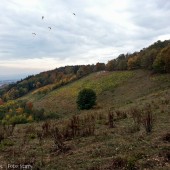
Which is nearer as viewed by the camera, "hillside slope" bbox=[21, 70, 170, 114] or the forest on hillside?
"hillside slope" bbox=[21, 70, 170, 114]

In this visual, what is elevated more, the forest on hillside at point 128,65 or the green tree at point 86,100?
the forest on hillside at point 128,65

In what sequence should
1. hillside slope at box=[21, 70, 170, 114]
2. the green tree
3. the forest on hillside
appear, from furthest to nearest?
the forest on hillside < hillside slope at box=[21, 70, 170, 114] < the green tree

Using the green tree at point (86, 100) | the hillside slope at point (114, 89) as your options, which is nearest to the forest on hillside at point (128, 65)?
the hillside slope at point (114, 89)

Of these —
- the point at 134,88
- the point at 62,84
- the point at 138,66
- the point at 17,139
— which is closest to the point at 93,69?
the point at 62,84

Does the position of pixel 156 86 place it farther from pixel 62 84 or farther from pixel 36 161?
pixel 36 161

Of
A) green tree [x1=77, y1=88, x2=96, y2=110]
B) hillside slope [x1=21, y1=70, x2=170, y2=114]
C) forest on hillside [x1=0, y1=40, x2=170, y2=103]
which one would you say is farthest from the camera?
forest on hillside [x1=0, y1=40, x2=170, y2=103]

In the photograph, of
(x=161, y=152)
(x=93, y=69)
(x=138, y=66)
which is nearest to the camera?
(x=161, y=152)

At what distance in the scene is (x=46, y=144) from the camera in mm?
14312

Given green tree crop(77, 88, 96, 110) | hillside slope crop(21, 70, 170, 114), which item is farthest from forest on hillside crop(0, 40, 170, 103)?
green tree crop(77, 88, 96, 110)

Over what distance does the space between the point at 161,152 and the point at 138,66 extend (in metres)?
86.0

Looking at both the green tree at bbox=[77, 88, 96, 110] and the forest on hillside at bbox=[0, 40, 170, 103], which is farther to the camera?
the forest on hillside at bbox=[0, 40, 170, 103]

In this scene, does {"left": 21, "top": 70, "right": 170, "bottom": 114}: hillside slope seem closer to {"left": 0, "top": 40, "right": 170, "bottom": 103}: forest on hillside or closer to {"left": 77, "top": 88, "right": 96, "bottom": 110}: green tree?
{"left": 77, "top": 88, "right": 96, "bottom": 110}: green tree

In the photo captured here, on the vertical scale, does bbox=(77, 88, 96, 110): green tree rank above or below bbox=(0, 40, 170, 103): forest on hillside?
below

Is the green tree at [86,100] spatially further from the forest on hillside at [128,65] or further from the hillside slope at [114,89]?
the forest on hillside at [128,65]
